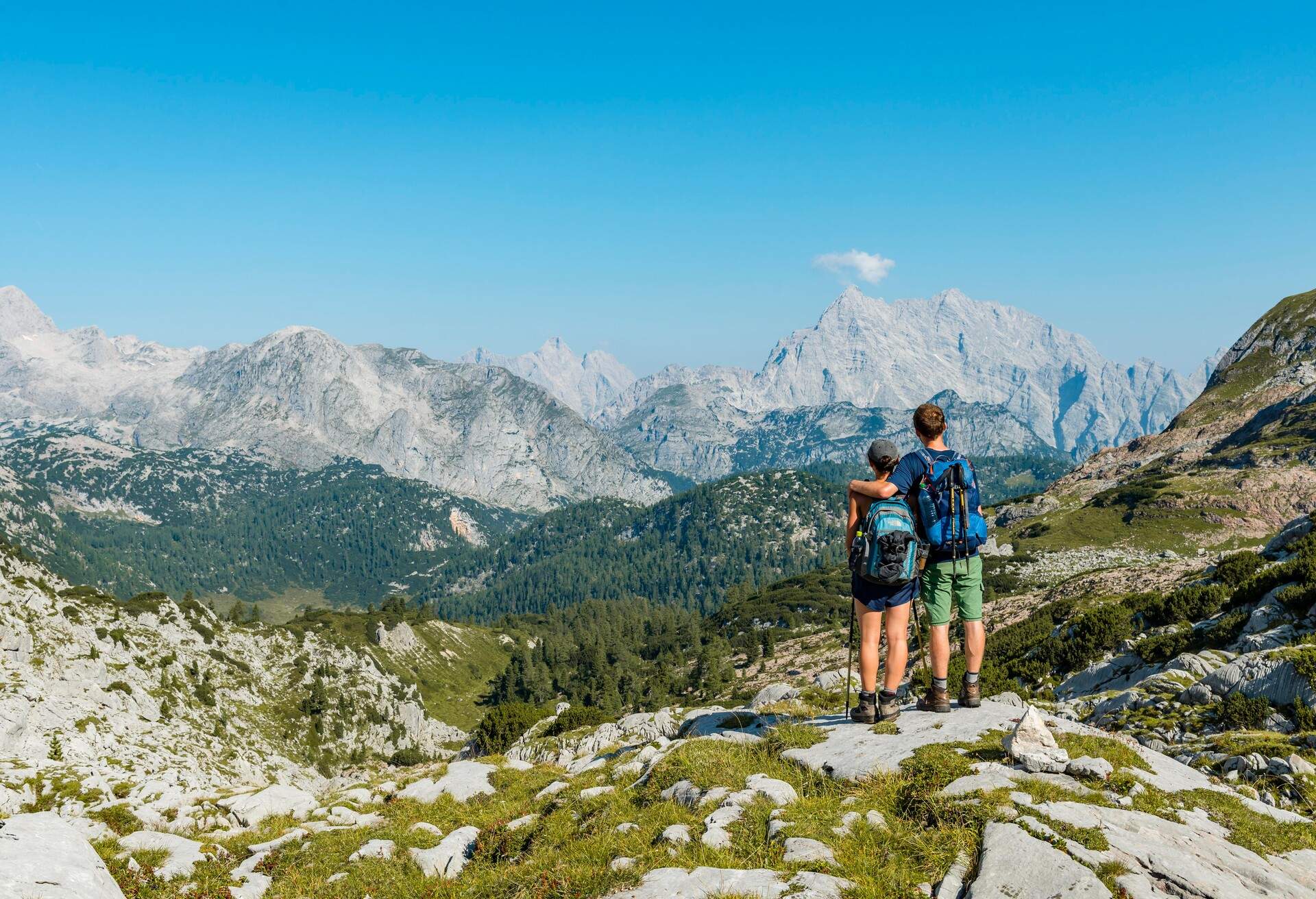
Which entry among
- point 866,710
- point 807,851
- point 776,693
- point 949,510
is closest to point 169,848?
point 807,851

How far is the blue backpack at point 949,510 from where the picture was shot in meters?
13.4

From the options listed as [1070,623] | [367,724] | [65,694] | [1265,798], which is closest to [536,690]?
[367,724]

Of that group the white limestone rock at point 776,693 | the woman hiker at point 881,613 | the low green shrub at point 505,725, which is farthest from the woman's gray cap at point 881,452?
the low green shrub at point 505,725

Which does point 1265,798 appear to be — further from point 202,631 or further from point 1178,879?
point 202,631

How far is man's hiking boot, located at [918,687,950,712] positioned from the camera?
48.4ft

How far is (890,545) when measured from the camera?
13102mm

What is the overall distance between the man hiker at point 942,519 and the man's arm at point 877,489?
0.5 inches

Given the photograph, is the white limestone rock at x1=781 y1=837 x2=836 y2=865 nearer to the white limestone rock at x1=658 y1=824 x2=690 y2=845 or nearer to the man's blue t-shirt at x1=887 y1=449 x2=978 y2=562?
the white limestone rock at x1=658 y1=824 x2=690 y2=845

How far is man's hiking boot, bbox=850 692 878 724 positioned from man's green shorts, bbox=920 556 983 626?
8.07ft

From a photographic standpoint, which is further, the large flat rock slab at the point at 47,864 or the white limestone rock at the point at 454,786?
the white limestone rock at the point at 454,786

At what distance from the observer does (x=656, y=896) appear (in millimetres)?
8578

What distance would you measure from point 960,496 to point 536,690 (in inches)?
5703

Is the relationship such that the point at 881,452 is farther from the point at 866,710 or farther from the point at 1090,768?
the point at 1090,768

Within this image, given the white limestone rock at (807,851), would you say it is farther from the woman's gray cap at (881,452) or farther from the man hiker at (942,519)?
A: the woman's gray cap at (881,452)
